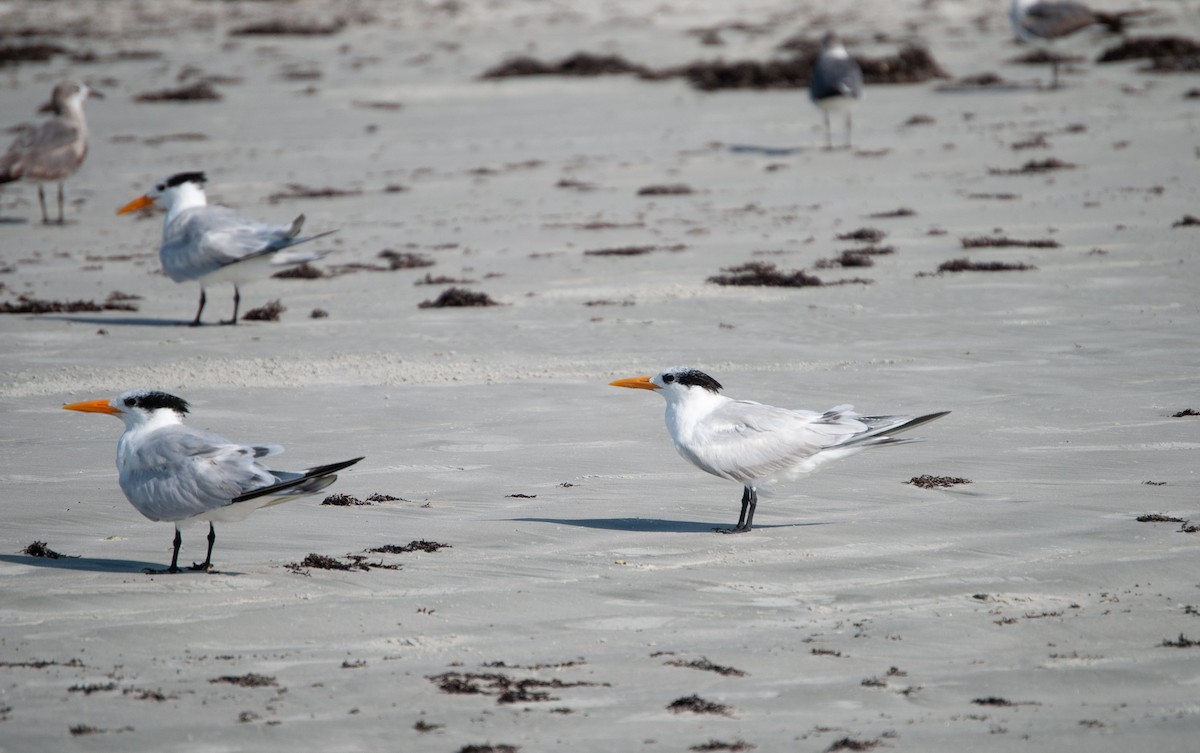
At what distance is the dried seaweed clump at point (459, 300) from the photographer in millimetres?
11930

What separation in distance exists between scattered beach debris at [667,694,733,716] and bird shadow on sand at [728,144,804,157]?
16.2m

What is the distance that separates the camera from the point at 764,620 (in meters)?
5.20

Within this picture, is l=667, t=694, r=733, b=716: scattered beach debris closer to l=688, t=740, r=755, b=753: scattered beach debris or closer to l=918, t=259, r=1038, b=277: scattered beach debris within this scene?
l=688, t=740, r=755, b=753: scattered beach debris

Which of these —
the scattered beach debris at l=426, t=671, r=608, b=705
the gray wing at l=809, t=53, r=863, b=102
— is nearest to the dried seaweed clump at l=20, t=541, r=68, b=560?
the scattered beach debris at l=426, t=671, r=608, b=705

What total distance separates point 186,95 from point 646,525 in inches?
870

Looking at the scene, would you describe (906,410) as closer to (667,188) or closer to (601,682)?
(601,682)

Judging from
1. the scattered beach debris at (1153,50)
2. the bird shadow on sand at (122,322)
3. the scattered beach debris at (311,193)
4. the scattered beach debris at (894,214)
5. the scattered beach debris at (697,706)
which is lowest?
the scattered beach debris at (697,706)

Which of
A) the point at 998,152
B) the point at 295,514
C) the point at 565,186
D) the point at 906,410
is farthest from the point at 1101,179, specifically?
the point at 295,514

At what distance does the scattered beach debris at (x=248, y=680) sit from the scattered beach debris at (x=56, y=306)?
27.7ft

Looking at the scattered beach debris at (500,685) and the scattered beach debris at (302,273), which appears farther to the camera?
the scattered beach debris at (302,273)

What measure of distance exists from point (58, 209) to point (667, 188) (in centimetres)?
791

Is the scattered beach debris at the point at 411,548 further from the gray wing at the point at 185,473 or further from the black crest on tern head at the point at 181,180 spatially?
the black crest on tern head at the point at 181,180

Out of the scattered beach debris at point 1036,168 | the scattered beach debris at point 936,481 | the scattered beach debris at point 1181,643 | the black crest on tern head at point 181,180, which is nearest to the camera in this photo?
the scattered beach debris at point 1181,643

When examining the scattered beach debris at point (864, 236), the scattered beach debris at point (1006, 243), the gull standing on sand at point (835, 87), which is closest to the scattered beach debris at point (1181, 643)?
the scattered beach debris at point (1006, 243)
